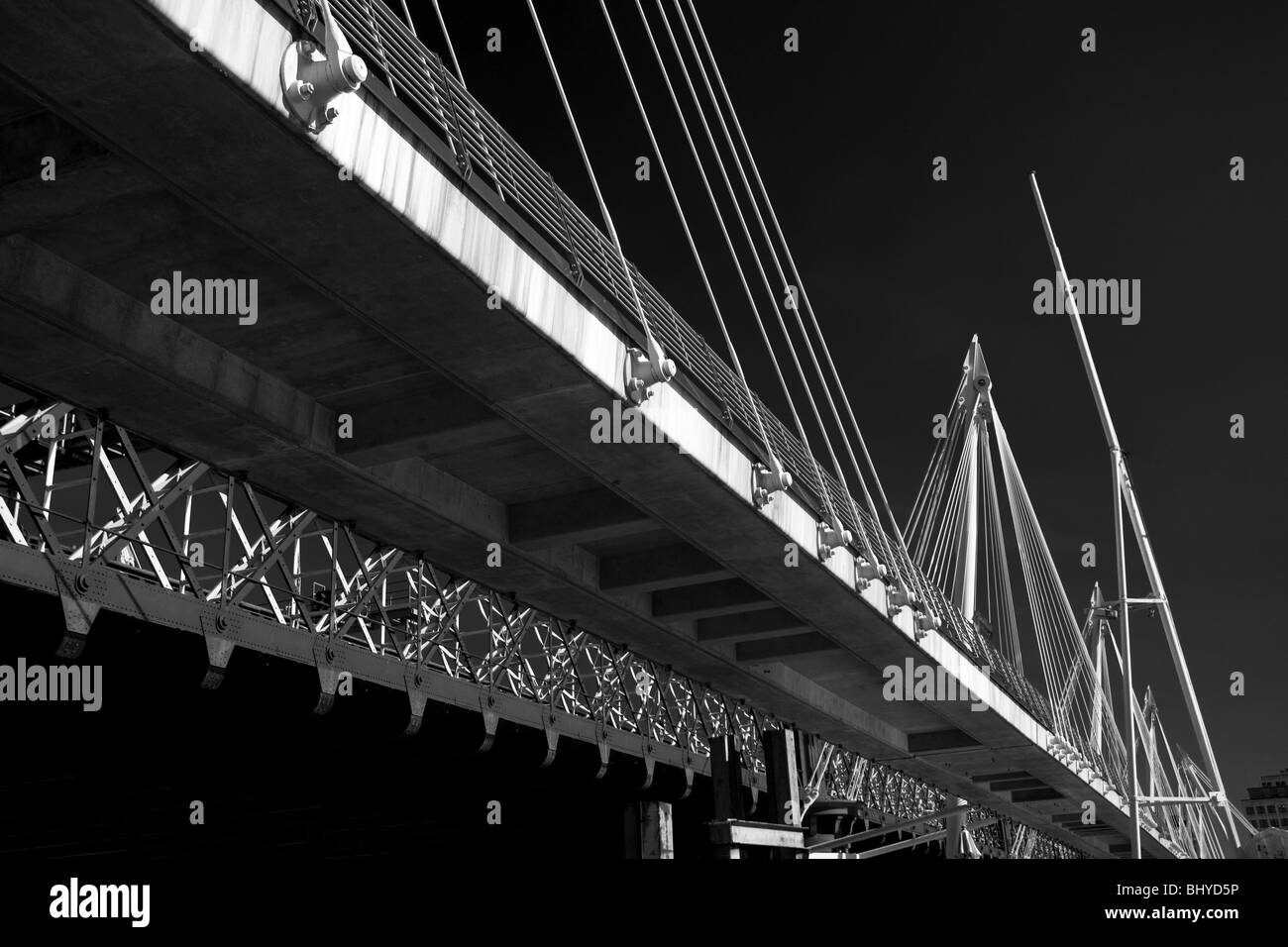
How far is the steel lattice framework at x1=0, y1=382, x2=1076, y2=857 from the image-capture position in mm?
15195

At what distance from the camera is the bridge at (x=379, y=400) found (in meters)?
10.5

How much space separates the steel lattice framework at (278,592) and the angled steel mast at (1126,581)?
9338mm

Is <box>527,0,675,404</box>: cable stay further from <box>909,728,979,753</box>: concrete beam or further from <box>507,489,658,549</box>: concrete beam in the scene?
<box>909,728,979,753</box>: concrete beam

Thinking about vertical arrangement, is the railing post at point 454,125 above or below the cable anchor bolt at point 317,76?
above

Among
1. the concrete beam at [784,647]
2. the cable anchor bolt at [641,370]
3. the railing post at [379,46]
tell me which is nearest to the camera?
the railing post at [379,46]

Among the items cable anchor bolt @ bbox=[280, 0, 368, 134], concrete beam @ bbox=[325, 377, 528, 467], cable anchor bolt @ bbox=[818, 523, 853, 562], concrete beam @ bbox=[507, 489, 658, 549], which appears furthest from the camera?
cable anchor bolt @ bbox=[818, 523, 853, 562]

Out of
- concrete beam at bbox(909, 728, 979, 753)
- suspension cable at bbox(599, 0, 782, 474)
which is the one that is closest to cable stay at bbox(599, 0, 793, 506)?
suspension cable at bbox(599, 0, 782, 474)

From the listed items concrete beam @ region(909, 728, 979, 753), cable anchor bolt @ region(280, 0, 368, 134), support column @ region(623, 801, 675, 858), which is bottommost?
concrete beam @ region(909, 728, 979, 753)

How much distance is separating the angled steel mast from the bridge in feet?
1.37

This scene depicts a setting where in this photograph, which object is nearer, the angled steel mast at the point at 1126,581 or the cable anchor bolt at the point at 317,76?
the cable anchor bolt at the point at 317,76

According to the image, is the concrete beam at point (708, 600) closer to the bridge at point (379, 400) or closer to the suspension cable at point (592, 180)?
the bridge at point (379, 400)

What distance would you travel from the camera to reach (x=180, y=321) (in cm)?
1506

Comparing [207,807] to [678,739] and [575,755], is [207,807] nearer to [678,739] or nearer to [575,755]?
[575,755]

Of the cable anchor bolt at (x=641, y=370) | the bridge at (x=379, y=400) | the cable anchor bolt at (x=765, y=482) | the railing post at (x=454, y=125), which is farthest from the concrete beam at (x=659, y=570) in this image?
the railing post at (x=454, y=125)
